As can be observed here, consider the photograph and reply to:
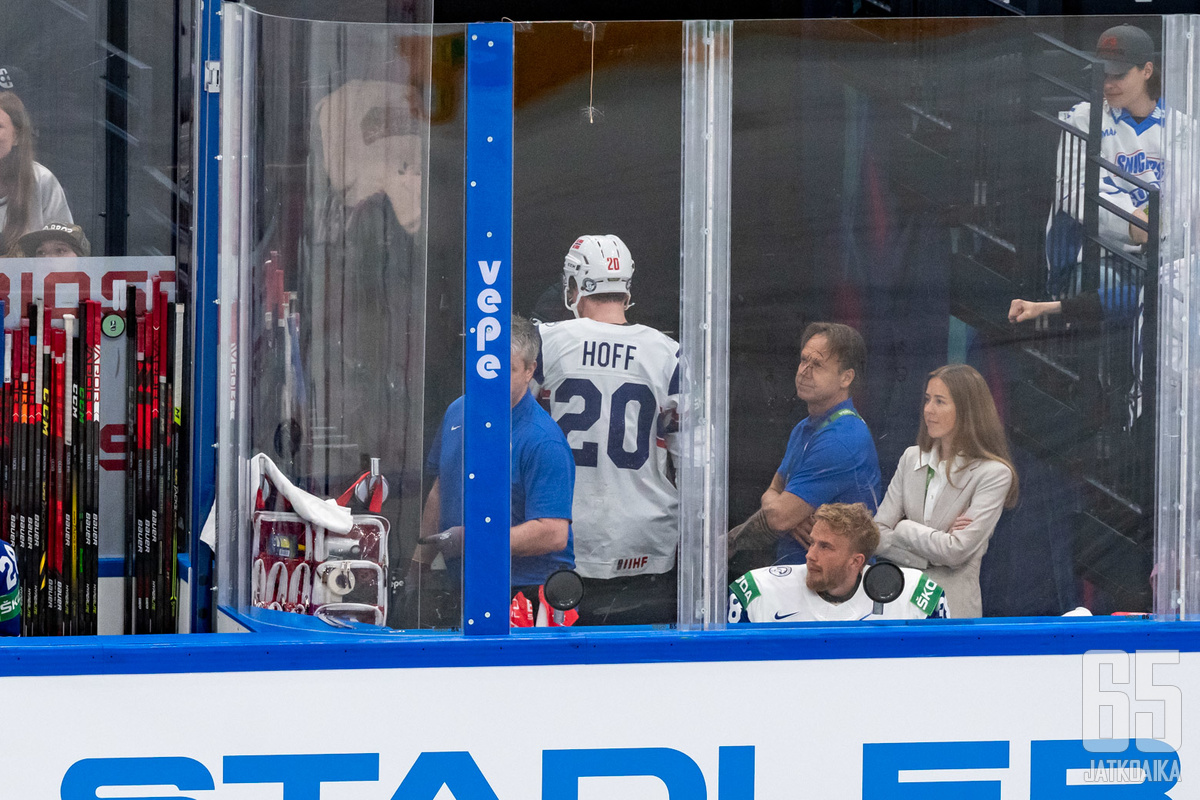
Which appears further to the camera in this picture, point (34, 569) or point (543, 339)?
point (34, 569)

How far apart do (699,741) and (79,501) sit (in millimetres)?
1477

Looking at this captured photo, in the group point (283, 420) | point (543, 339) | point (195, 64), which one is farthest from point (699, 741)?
point (195, 64)

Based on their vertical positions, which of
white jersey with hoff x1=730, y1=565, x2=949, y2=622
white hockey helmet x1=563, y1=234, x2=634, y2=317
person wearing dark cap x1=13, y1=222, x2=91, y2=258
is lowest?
white jersey with hoff x1=730, y1=565, x2=949, y2=622

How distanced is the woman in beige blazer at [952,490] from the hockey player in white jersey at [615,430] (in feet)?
1.37

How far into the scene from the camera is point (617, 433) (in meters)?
2.25

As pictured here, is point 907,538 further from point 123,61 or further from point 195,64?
point 123,61

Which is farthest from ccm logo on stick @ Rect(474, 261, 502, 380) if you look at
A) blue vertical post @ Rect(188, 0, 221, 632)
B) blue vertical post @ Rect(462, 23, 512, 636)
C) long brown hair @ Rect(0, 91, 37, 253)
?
long brown hair @ Rect(0, 91, 37, 253)

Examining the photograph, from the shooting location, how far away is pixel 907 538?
2.26 metres

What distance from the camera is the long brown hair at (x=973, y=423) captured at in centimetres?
223

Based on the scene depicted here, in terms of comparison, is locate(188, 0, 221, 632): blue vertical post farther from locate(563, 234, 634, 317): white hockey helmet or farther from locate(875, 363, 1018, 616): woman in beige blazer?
locate(875, 363, 1018, 616): woman in beige blazer

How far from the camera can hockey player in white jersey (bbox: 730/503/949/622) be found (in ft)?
7.42

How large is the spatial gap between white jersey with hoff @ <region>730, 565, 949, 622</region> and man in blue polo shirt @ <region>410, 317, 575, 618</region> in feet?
1.13

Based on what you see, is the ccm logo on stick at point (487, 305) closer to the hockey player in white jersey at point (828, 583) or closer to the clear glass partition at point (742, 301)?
the clear glass partition at point (742, 301)

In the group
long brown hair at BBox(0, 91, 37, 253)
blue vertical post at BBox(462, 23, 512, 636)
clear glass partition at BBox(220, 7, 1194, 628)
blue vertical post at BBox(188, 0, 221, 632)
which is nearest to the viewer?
blue vertical post at BBox(462, 23, 512, 636)
